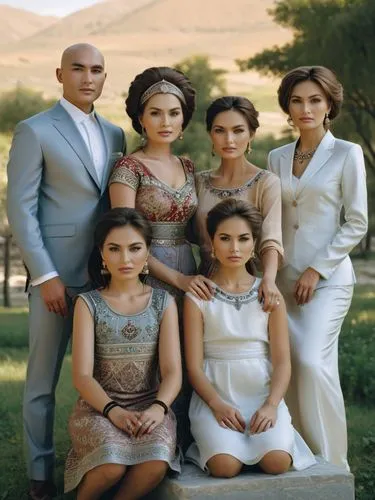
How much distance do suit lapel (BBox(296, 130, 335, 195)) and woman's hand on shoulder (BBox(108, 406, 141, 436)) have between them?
4.35ft

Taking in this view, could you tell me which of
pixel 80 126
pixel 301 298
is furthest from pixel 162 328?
pixel 80 126

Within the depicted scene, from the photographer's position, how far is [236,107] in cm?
437

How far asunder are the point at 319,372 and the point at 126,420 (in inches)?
38.7

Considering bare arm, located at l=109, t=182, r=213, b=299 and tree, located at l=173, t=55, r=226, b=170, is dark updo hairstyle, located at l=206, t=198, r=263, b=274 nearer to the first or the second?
bare arm, located at l=109, t=182, r=213, b=299

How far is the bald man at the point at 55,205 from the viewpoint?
4.43 metres

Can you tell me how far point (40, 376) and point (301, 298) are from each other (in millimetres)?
1258

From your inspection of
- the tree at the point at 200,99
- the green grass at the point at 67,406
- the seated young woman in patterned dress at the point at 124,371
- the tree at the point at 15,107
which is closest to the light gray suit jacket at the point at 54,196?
the seated young woman in patterned dress at the point at 124,371

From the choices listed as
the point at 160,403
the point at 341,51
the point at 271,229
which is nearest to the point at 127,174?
the point at 271,229

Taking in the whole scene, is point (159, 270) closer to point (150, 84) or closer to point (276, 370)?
point (276, 370)

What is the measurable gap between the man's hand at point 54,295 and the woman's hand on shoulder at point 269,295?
874 millimetres

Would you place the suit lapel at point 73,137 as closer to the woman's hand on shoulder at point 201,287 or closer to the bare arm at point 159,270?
the bare arm at point 159,270

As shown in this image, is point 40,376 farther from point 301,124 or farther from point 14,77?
point 14,77

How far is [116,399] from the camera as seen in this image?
4.12 meters

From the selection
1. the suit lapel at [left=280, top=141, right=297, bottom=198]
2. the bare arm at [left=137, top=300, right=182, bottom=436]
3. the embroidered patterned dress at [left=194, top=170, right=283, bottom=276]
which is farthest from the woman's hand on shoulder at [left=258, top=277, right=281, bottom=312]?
the suit lapel at [left=280, top=141, right=297, bottom=198]
